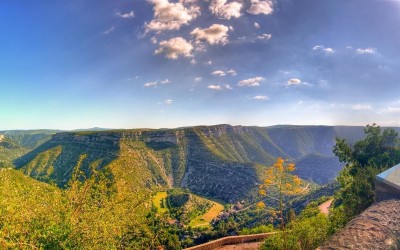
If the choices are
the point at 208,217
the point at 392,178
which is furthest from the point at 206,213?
the point at 392,178

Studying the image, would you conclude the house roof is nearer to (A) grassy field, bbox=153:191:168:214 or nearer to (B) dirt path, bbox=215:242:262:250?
(B) dirt path, bbox=215:242:262:250

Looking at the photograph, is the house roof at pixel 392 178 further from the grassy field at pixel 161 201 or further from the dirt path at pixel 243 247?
the grassy field at pixel 161 201

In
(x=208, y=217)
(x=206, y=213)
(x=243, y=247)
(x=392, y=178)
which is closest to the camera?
(x=392, y=178)

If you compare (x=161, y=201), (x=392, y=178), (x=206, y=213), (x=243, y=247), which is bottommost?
(x=206, y=213)

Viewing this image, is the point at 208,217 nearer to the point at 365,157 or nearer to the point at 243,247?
the point at 243,247

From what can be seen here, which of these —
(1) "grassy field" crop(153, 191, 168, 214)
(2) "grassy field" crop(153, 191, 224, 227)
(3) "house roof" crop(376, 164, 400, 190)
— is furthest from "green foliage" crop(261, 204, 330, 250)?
(1) "grassy field" crop(153, 191, 168, 214)

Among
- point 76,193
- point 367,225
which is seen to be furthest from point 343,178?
point 76,193

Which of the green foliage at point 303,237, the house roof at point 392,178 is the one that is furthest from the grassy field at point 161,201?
the house roof at point 392,178
